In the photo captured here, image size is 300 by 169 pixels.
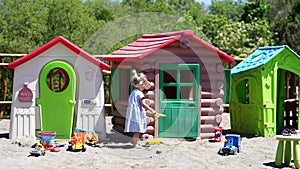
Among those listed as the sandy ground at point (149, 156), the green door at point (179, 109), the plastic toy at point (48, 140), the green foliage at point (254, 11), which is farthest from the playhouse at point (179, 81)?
the green foliage at point (254, 11)

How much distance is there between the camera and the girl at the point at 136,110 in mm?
9531

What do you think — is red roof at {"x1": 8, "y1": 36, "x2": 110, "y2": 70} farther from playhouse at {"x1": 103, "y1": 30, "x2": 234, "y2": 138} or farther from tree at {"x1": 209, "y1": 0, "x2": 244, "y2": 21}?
tree at {"x1": 209, "y1": 0, "x2": 244, "y2": 21}

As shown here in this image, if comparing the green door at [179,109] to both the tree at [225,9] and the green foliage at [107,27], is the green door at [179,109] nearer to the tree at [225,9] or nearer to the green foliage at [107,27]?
the green foliage at [107,27]

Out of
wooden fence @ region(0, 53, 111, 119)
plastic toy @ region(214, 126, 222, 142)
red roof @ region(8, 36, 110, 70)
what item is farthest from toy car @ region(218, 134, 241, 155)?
wooden fence @ region(0, 53, 111, 119)

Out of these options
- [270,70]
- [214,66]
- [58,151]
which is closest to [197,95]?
[214,66]

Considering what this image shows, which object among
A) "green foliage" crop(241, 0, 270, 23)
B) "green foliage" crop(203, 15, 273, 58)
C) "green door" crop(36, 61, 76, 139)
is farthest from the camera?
"green foliage" crop(241, 0, 270, 23)

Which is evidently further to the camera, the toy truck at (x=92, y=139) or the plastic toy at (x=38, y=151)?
the toy truck at (x=92, y=139)

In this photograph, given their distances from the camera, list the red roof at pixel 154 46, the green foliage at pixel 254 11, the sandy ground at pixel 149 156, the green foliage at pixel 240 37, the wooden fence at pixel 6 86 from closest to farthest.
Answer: the sandy ground at pixel 149 156
the red roof at pixel 154 46
the wooden fence at pixel 6 86
the green foliage at pixel 240 37
the green foliage at pixel 254 11

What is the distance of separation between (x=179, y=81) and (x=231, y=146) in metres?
1.99

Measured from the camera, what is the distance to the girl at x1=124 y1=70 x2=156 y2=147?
9.53 metres

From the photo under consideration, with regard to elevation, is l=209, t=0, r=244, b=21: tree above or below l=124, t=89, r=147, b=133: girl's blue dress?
above

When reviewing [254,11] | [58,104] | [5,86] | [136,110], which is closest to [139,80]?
[136,110]

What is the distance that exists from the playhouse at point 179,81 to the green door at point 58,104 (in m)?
1.27

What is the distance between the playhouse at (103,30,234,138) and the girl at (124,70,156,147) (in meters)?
0.55
